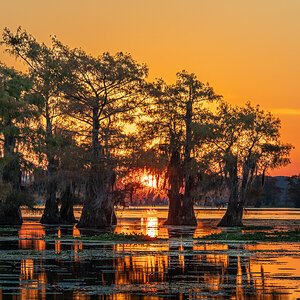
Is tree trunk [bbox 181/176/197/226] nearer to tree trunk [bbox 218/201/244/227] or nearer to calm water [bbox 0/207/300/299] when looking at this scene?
tree trunk [bbox 218/201/244/227]

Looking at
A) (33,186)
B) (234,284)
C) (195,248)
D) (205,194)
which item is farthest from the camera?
(33,186)

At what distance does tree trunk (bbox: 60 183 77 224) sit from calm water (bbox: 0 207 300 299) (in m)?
45.6

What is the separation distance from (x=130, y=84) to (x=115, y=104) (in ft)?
8.33

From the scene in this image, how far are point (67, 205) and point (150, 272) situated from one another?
200ft

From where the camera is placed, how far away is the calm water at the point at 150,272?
18.8 meters

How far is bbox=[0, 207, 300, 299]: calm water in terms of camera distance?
18781 millimetres

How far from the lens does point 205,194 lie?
7544cm

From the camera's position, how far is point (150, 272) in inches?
936

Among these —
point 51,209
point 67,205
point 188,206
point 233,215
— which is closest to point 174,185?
point 188,206

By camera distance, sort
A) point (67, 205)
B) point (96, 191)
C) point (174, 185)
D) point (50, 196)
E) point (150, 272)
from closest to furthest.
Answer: point (150, 272), point (96, 191), point (174, 185), point (50, 196), point (67, 205)

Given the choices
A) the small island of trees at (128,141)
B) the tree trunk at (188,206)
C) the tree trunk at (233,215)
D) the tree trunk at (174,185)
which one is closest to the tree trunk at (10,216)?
the small island of trees at (128,141)

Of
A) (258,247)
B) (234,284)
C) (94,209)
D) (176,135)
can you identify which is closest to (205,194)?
(176,135)

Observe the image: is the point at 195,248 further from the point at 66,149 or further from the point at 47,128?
the point at 47,128

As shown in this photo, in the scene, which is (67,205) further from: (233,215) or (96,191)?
(233,215)
